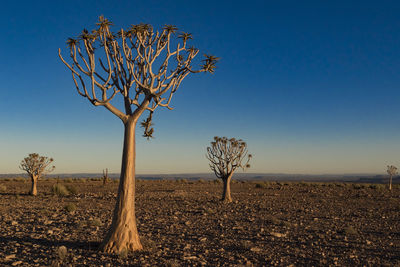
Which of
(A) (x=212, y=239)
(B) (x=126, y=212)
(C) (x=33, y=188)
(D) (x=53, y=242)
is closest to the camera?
(B) (x=126, y=212)

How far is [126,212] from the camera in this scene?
27.3 ft

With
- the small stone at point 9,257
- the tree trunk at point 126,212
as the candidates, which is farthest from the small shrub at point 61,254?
the small stone at point 9,257

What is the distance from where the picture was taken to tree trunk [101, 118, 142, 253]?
820 centimetres

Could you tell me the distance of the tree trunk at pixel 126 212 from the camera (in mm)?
8203

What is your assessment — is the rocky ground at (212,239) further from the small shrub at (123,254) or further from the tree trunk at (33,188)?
the tree trunk at (33,188)

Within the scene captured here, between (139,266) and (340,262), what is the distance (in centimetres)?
478

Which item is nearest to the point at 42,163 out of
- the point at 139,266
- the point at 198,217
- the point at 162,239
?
the point at 198,217

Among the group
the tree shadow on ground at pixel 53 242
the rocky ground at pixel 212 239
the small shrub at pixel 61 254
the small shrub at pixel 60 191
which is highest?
the small shrub at pixel 60 191

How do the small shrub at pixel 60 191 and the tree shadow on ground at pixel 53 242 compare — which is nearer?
the tree shadow on ground at pixel 53 242

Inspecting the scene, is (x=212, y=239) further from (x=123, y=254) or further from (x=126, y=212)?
(x=123, y=254)

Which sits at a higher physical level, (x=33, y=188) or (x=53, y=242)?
(x=33, y=188)

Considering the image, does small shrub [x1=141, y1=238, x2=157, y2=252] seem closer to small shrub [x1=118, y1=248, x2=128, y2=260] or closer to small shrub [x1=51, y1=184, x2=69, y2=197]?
small shrub [x1=118, y1=248, x2=128, y2=260]

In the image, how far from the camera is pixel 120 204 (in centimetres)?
836

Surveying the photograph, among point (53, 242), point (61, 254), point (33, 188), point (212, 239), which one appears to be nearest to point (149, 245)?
point (212, 239)
